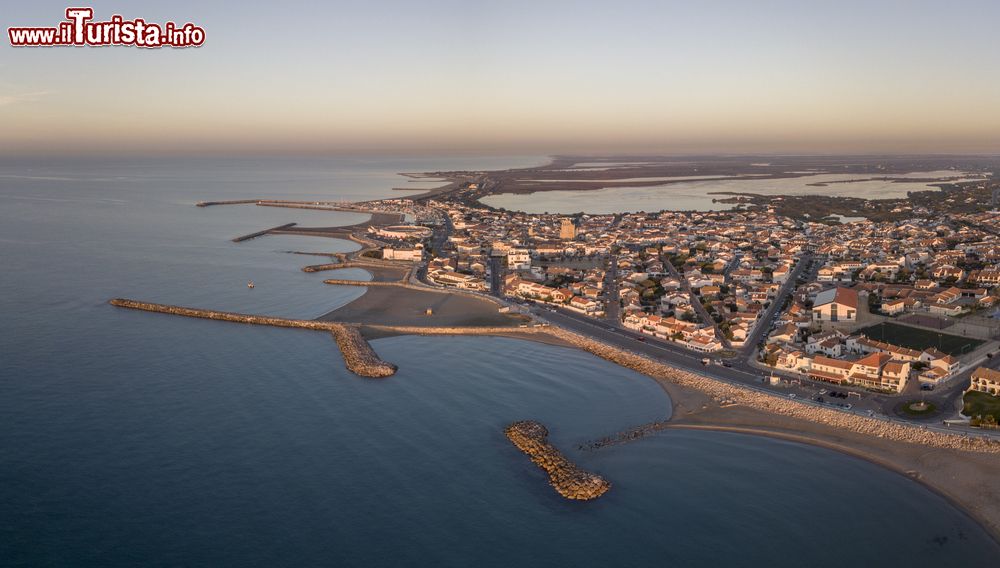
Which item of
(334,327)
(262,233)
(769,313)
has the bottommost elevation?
(334,327)

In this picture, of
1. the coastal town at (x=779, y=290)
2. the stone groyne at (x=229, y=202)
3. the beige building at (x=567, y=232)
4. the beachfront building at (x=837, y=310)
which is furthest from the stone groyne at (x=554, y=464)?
the stone groyne at (x=229, y=202)

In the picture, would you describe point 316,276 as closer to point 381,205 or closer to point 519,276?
point 519,276

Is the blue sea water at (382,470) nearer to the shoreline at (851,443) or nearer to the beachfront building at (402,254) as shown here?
the shoreline at (851,443)

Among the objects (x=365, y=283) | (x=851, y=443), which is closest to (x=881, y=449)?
(x=851, y=443)

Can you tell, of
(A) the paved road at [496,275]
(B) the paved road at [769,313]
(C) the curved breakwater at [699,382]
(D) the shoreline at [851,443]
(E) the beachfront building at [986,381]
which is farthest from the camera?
(A) the paved road at [496,275]

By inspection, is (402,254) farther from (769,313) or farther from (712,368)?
(712,368)

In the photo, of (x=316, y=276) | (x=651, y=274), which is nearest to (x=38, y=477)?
(x=316, y=276)

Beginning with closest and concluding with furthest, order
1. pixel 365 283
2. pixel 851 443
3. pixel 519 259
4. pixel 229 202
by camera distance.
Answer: pixel 851 443, pixel 365 283, pixel 519 259, pixel 229 202
